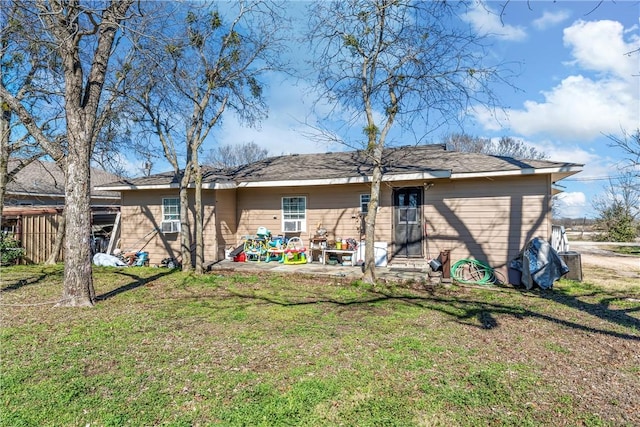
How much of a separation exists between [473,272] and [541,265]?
1.51 m

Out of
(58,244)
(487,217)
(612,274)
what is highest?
(487,217)

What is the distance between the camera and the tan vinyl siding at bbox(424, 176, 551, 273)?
8.39 meters

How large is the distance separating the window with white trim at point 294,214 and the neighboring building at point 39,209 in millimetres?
6646

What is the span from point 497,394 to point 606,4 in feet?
12.1

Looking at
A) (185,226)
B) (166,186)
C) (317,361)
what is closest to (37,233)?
(166,186)

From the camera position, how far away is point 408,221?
959 centimetres

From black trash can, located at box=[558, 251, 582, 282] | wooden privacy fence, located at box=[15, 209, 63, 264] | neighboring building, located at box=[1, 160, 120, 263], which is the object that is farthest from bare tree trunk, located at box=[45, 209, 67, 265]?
black trash can, located at box=[558, 251, 582, 282]

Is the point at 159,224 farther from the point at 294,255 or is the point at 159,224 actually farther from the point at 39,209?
the point at 39,209

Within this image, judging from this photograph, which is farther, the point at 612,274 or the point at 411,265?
the point at 612,274

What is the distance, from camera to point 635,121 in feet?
33.3

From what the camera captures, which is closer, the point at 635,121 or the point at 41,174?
the point at 635,121

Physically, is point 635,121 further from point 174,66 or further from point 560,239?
point 174,66

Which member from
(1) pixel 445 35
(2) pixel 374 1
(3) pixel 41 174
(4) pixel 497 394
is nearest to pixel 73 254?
(4) pixel 497 394

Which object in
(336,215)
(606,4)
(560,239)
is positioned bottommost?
(560,239)
